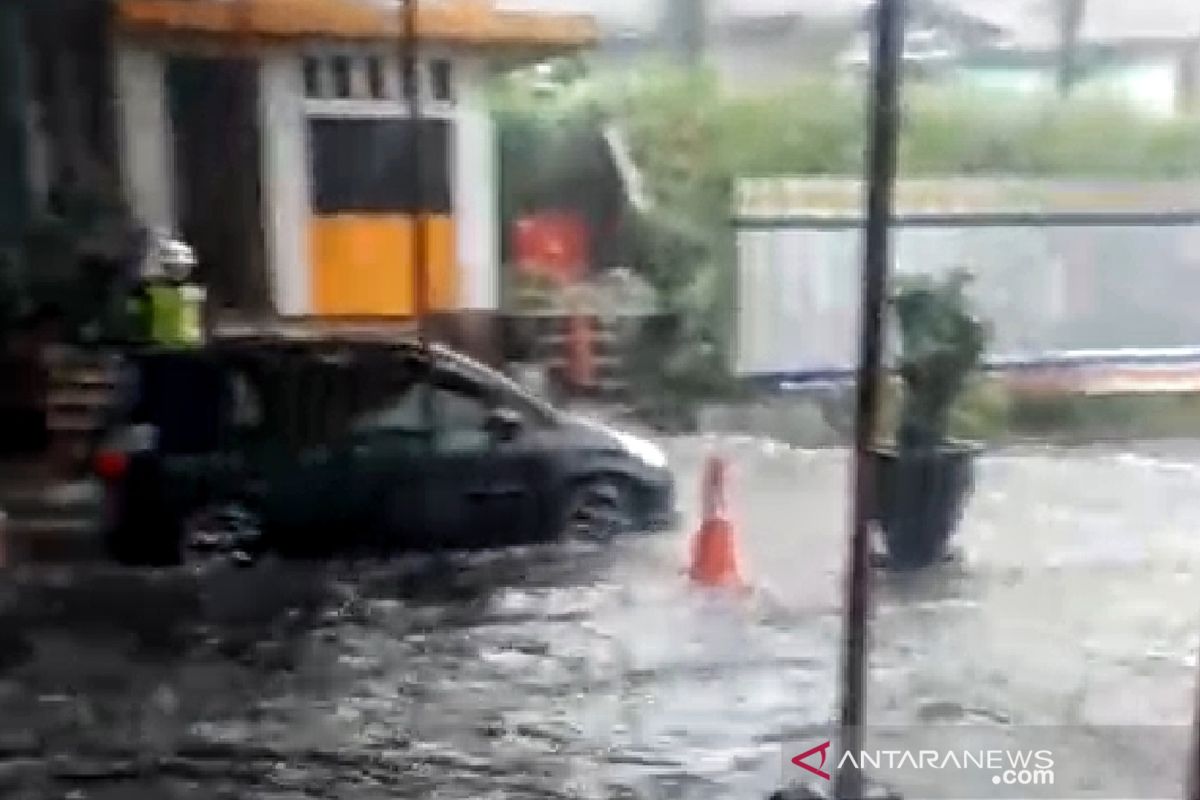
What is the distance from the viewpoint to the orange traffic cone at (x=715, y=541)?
1.18 m

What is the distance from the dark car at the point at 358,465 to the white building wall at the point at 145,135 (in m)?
0.12

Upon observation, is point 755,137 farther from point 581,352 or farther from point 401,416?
point 401,416

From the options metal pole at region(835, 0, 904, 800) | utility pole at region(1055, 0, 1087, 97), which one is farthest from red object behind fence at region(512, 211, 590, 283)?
utility pole at region(1055, 0, 1087, 97)

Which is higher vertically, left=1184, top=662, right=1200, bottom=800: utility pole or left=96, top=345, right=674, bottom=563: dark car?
left=96, top=345, right=674, bottom=563: dark car

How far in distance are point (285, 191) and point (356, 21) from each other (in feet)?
0.48

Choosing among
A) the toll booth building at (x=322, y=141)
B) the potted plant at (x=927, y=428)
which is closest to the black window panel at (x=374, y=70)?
the toll booth building at (x=322, y=141)

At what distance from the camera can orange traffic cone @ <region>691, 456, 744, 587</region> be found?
46.4 inches

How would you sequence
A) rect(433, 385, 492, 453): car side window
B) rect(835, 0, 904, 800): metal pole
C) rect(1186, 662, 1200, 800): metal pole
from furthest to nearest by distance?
1. rect(433, 385, 492, 453): car side window
2. rect(835, 0, 904, 800): metal pole
3. rect(1186, 662, 1200, 800): metal pole

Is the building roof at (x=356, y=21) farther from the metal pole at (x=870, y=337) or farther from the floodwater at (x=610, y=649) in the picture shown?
the floodwater at (x=610, y=649)

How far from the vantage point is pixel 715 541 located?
1187 mm

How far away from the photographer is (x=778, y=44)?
1120mm

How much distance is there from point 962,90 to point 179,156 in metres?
0.62

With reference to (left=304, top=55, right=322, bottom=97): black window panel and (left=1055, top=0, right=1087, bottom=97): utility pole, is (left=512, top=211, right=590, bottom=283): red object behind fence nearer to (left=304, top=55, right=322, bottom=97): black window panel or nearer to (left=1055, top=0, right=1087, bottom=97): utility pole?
(left=304, top=55, right=322, bottom=97): black window panel

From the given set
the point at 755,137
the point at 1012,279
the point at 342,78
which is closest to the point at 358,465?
the point at 342,78
